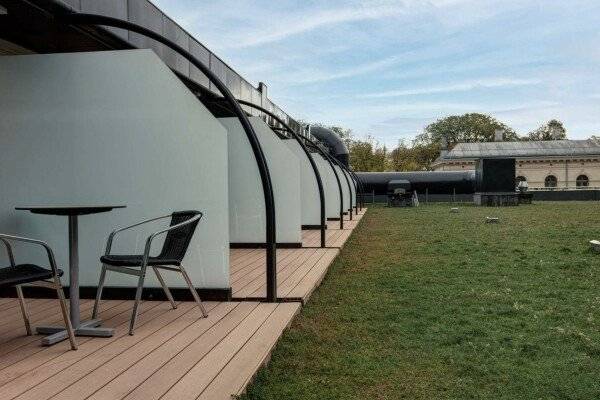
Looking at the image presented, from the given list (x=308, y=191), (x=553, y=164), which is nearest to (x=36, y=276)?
(x=308, y=191)

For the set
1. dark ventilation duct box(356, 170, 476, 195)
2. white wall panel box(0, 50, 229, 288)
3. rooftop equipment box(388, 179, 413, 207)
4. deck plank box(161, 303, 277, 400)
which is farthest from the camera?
dark ventilation duct box(356, 170, 476, 195)

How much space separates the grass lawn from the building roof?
43.4m

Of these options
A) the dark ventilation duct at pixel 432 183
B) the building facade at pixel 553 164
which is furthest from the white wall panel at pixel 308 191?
the building facade at pixel 553 164

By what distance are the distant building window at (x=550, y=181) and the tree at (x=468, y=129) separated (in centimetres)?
1687

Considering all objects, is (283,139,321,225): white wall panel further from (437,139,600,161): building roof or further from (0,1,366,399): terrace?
(437,139,600,161): building roof

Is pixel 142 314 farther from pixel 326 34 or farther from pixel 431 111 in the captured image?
pixel 431 111

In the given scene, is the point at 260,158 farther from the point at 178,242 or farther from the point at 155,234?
the point at 155,234

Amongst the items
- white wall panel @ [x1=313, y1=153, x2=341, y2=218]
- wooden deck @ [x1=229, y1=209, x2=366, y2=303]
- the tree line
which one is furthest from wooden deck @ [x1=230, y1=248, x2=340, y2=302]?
the tree line

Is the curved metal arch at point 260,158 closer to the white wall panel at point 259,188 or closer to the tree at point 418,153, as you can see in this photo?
the white wall panel at point 259,188

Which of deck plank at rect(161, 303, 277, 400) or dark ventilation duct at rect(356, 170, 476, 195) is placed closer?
deck plank at rect(161, 303, 277, 400)

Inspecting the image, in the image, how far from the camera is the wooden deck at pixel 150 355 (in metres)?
2.84

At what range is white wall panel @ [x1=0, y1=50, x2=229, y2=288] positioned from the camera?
499 centimetres

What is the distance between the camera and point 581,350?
3781 millimetres

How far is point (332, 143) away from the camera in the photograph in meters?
Result: 26.8
